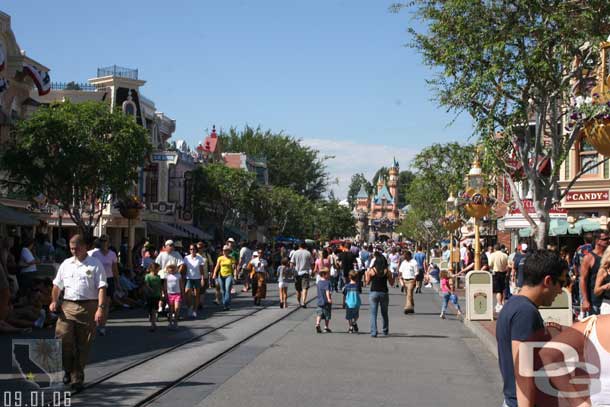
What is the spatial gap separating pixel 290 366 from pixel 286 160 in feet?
249

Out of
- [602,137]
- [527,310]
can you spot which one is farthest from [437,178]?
[527,310]

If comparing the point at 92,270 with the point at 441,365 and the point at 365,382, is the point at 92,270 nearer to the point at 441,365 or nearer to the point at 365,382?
the point at 365,382

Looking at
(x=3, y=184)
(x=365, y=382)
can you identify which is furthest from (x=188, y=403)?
(x=3, y=184)

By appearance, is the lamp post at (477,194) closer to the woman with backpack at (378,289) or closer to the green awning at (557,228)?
the woman with backpack at (378,289)

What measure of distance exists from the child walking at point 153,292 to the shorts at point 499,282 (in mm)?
8084

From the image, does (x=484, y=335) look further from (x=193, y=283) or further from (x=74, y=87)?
(x=74, y=87)

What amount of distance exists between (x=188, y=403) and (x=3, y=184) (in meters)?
24.7

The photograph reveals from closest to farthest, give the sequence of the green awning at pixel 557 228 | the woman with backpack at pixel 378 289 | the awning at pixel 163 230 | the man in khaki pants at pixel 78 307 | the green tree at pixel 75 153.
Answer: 1. the man in khaki pants at pixel 78 307
2. the woman with backpack at pixel 378 289
3. the green tree at pixel 75 153
4. the green awning at pixel 557 228
5. the awning at pixel 163 230

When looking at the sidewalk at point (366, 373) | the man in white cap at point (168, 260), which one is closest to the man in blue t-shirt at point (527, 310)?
the sidewalk at point (366, 373)

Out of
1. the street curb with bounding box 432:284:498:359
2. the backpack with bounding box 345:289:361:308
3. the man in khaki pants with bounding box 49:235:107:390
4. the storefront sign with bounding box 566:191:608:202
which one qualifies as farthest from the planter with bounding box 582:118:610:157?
the storefront sign with bounding box 566:191:608:202

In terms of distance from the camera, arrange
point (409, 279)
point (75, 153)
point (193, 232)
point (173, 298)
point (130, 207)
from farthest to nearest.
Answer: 1. point (193, 232)
2. point (130, 207)
3. point (75, 153)
4. point (409, 279)
5. point (173, 298)

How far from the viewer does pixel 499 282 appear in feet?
65.7

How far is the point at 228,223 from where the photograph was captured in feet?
219

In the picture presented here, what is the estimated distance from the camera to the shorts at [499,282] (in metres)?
20.0
